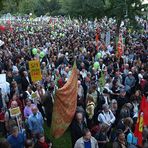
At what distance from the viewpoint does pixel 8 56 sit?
65.9 ft

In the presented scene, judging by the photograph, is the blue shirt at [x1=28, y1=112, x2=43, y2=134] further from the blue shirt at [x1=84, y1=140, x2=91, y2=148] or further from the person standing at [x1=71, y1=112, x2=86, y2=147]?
the blue shirt at [x1=84, y1=140, x2=91, y2=148]

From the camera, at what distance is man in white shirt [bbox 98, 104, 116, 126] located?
10.0m

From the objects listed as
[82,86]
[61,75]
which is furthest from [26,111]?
[61,75]

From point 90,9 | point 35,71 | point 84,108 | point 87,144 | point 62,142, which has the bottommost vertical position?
point 62,142

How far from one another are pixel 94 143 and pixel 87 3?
1047 inches

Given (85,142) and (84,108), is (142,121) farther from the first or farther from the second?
(84,108)

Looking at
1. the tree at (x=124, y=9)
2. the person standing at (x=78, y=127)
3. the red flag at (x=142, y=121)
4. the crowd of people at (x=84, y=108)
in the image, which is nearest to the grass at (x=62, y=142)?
the crowd of people at (x=84, y=108)

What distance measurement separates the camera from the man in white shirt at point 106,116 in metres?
10.0

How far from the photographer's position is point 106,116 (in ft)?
33.3

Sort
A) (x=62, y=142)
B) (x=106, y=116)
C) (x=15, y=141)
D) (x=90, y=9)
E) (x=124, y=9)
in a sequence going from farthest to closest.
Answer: (x=90, y=9), (x=124, y=9), (x=62, y=142), (x=106, y=116), (x=15, y=141)

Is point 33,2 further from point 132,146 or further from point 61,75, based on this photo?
point 132,146

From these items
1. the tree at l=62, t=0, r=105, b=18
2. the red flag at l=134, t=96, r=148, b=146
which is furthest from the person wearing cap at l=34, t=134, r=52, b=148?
the tree at l=62, t=0, r=105, b=18

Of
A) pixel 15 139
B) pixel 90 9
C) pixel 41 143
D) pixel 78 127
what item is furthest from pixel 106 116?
pixel 90 9

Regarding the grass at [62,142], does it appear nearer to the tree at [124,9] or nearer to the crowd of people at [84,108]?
the crowd of people at [84,108]
